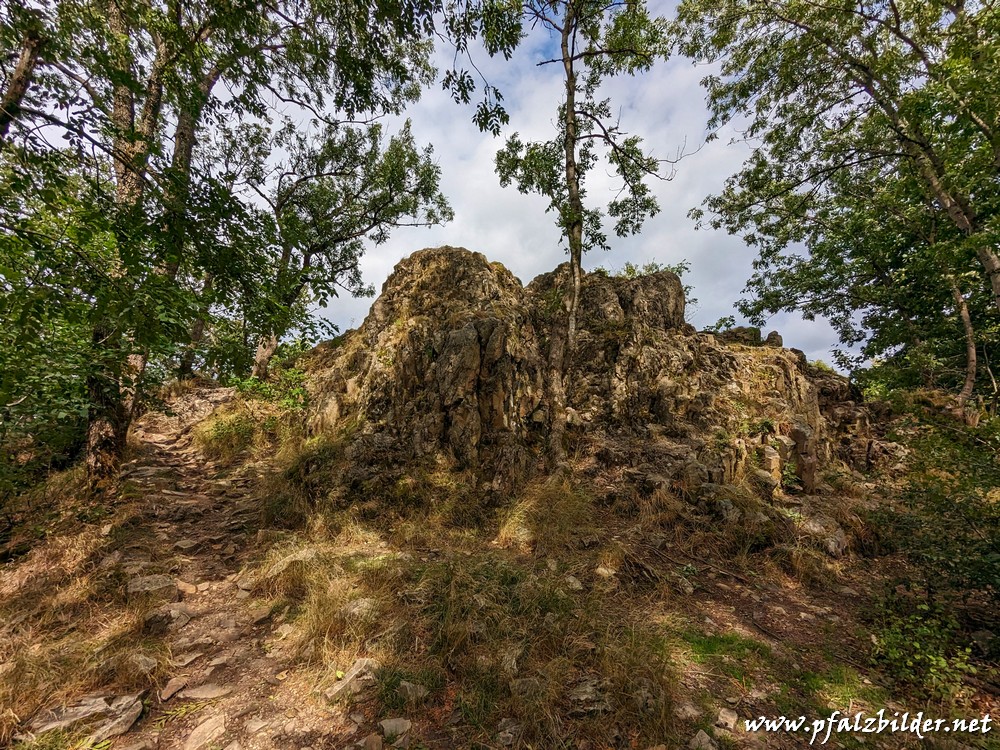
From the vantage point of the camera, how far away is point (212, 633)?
14.6 ft

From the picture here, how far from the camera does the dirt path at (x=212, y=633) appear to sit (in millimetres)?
3264

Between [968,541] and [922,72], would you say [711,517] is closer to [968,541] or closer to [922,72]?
[968,541]

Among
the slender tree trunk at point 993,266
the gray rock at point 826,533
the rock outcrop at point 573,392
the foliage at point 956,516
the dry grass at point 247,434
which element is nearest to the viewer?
the foliage at point 956,516

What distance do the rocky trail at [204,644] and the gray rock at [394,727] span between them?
0.10m

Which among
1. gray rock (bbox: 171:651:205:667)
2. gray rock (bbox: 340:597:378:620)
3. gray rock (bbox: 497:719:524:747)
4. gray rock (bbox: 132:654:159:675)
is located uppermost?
gray rock (bbox: 340:597:378:620)

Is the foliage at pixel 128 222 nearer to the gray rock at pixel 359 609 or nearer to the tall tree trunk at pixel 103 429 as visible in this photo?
the tall tree trunk at pixel 103 429

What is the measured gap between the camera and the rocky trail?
3.21m

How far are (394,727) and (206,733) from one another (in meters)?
1.70

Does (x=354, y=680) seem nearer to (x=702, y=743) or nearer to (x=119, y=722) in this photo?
(x=119, y=722)

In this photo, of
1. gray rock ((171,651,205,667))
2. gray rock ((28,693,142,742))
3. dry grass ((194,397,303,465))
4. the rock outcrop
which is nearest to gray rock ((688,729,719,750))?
the rock outcrop

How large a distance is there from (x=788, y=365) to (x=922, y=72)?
761 cm

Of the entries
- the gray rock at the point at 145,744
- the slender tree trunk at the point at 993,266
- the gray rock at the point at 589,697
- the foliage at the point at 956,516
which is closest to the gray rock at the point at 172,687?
the gray rock at the point at 145,744

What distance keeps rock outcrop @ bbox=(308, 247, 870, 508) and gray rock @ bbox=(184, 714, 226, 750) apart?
15.7ft

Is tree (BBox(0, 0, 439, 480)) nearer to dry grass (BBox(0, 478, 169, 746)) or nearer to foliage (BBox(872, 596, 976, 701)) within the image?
dry grass (BBox(0, 478, 169, 746))
